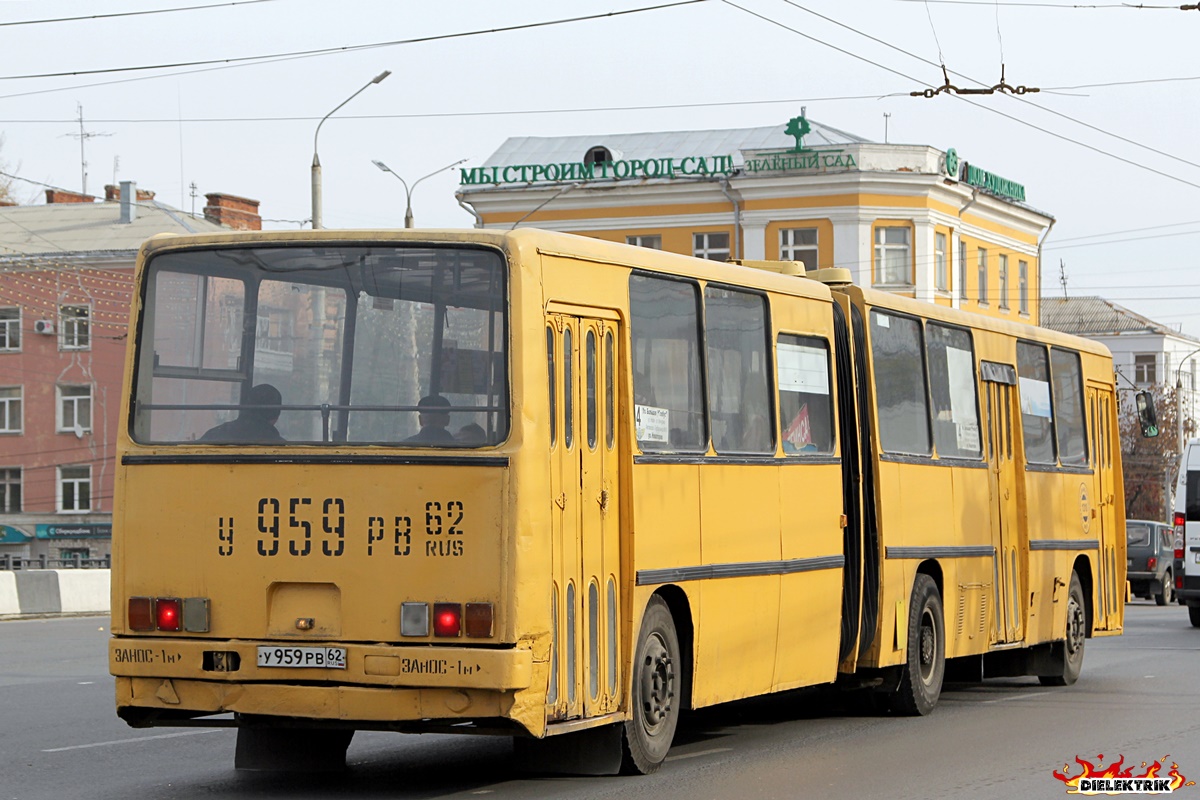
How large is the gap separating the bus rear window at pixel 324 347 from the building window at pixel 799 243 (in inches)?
1920

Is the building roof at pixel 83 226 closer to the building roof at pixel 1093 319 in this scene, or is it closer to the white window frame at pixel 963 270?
Answer: the white window frame at pixel 963 270

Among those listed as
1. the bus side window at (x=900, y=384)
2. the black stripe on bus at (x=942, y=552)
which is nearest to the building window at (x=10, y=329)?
the black stripe on bus at (x=942, y=552)

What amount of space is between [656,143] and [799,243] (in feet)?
31.5

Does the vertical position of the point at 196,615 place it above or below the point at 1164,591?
above

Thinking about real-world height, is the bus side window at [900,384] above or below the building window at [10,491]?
below

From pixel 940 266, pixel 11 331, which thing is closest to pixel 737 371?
pixel 940 266

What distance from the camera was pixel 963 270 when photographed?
6072 centimetres

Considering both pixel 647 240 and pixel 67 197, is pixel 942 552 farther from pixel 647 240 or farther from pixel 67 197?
pixel 67 197

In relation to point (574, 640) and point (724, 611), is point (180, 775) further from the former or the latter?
point (724, 611)

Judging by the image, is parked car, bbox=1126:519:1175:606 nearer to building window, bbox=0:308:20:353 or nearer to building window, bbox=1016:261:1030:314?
building window, bbox=1016:261:1030:314

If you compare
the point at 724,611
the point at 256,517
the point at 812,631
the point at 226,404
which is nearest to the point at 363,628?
the point at 256,517

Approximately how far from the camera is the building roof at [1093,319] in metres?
100

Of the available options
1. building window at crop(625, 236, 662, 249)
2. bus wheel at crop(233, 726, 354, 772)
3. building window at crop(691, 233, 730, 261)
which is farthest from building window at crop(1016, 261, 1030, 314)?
bus wheel at crop(233, 726, 354, 772)

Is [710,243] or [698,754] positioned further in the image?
[710,243]
